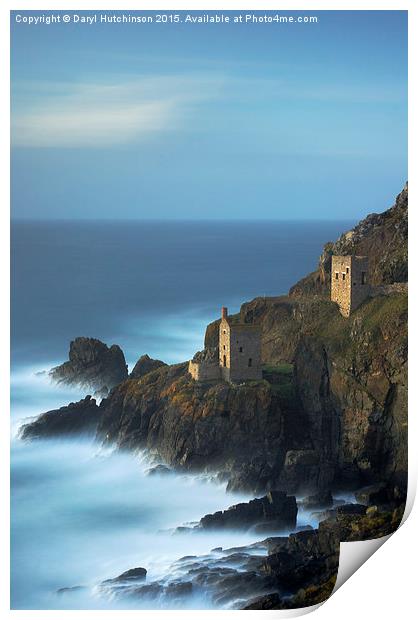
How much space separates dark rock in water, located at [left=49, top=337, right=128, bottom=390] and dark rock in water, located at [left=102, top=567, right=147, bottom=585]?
2444mm

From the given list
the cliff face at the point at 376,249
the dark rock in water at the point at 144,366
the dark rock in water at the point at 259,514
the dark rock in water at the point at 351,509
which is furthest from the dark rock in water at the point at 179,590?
the cliff face at the point at 376,249

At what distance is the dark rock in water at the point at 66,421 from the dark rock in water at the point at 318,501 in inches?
95.8

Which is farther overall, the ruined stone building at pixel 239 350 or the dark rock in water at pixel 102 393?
the dark rock in water at pixel 102 393

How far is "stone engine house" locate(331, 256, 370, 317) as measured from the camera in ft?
55.0

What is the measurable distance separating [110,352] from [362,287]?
9.86 ft

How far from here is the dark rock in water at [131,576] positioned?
47.0 ft

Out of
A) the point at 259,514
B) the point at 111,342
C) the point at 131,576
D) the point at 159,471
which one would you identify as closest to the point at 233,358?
the point at 111,342

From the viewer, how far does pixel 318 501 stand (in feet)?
51.1

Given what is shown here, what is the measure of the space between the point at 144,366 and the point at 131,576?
9.83ft

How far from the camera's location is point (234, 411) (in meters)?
15.9

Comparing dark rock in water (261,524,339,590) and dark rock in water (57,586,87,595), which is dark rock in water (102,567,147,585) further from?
dark rock in water (261,524,339,590)

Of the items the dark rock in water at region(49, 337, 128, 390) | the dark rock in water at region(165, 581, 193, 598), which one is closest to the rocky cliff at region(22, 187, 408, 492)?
the dark rock in water at region(49, 337, 128, 390)

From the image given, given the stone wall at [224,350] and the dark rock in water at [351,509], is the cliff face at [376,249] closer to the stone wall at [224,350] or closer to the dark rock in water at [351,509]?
the stone wall at [224,350]
